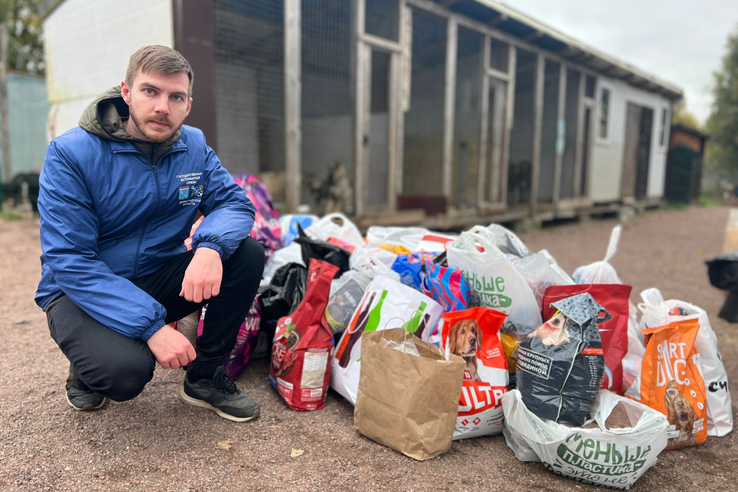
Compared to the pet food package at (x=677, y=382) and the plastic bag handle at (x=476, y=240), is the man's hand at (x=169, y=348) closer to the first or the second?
the plastic bag handle at (x=476, y=240)

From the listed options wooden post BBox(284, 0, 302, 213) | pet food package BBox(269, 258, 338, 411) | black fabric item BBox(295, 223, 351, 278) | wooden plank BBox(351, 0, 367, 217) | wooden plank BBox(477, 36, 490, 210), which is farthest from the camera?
wooden plank BBox(477, 36, 490, 210)

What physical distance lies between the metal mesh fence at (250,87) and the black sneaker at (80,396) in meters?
4.87

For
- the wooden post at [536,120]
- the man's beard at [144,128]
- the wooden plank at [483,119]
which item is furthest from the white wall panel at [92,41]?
the wooden post at [536,120]

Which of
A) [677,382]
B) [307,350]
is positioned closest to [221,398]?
[307,350]

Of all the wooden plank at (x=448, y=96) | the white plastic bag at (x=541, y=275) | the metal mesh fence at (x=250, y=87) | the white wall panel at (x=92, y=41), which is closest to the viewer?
the white plastic bag at (x=541, y=275)

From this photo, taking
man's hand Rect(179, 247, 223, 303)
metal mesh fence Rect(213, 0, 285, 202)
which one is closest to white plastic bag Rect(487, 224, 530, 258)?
man's hand Rect(179, 247, 223, 303)

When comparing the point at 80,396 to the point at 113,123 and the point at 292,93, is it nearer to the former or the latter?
the point at 113,123

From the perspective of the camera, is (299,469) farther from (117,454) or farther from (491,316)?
(491,316)

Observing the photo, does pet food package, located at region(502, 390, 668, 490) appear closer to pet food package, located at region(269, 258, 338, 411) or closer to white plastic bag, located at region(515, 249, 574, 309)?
white plastic bag, located at region(515, 249, 574, 309)

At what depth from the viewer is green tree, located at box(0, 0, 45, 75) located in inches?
563

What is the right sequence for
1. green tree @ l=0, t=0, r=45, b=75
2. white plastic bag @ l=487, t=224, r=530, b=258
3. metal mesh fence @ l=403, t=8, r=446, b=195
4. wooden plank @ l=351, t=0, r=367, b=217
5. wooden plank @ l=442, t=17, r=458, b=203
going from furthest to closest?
green tree @ l=0, t=0, r=45, b=75 → metal mesh fence @ l=403, t=8, r=446, b=195 → wooden plank @ l=442, t=17, r=458, b=203 → wooden plank @ l=351, t=0, r=367, b=217 → white plastic bag @ l=487, t=224, r=530, b=258

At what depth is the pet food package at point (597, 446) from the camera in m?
1.55

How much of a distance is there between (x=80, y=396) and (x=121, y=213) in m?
0.75

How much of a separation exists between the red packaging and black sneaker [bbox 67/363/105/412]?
193cm
